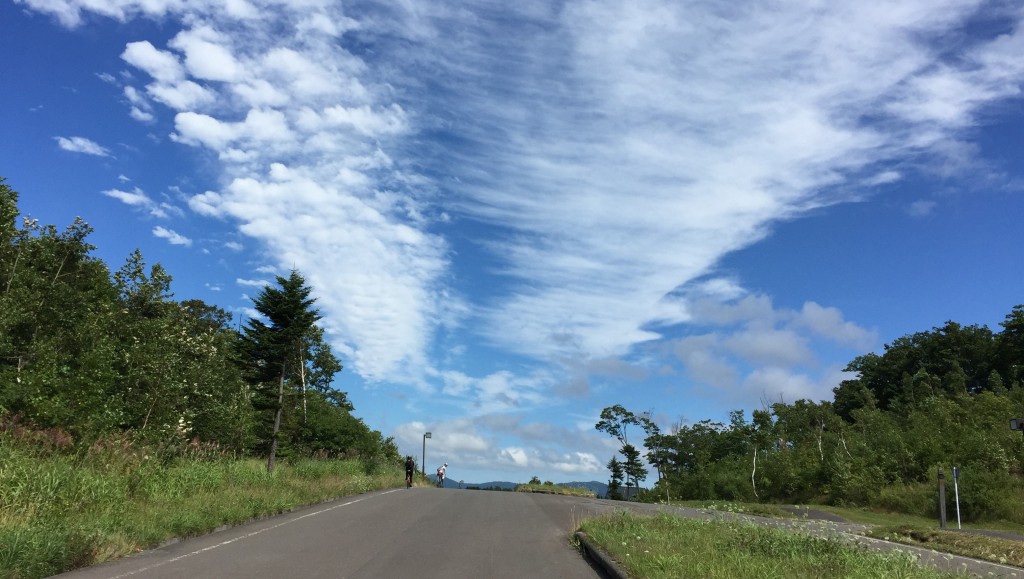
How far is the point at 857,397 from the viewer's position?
75.1 metres

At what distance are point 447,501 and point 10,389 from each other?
14.4 meters

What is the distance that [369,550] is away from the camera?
1062 centimetres

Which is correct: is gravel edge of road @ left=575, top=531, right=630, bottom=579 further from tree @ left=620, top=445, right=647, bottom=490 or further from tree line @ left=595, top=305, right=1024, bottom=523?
tree @ left=620, top=445, right=647, bottom=490

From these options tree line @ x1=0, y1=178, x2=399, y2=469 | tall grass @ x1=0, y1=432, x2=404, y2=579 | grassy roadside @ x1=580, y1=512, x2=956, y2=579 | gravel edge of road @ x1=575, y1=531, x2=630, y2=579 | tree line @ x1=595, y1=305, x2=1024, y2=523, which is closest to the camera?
grassy roadside @ x1=580, y1=512, x2=956, y2=579

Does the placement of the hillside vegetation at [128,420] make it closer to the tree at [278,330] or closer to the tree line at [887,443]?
the tree at [278,330]

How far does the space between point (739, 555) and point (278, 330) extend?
24.8 metres

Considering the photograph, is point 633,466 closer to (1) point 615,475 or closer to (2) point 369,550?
(1) point 615,475

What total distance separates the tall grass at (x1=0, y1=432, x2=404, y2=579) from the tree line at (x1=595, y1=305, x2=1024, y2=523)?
2283 cm

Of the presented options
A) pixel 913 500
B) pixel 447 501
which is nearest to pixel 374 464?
pixel 447 501

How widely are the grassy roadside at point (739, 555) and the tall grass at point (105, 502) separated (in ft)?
24.8

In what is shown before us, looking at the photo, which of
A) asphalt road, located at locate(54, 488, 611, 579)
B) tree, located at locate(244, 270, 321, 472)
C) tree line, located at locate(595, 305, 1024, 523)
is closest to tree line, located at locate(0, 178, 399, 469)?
tree, located at locate(244, 270, 321, 472)

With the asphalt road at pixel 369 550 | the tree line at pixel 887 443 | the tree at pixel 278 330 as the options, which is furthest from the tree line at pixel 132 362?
the tree line at pixel 887 443

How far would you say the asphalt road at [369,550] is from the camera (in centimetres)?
860

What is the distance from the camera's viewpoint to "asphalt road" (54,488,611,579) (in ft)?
28.2
